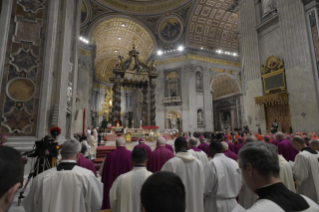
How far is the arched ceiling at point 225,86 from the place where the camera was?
2370 centimetres

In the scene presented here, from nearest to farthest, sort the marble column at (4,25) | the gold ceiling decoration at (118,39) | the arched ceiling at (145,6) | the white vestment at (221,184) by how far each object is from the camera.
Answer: the white vestment at (221,184) → the marble column at (4,25) → the arched ceiling at (145,6) → the gold ceiling decoration at (118,39)

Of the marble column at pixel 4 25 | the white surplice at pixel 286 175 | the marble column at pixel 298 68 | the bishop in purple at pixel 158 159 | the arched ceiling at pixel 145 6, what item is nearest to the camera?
the white surplice at pixel 286 175

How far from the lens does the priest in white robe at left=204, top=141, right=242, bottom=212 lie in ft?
7.53

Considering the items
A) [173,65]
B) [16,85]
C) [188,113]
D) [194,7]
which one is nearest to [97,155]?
[16,85]

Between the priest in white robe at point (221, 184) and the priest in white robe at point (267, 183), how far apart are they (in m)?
1.11

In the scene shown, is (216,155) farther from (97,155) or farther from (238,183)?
(97,155)

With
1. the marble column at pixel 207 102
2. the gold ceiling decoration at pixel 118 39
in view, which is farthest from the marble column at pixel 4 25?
the marble column at pixel 207 102

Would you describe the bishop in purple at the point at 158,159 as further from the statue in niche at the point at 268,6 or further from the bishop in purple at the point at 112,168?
the statue in niche at the point at 268,6

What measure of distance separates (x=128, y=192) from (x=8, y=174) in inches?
50.2

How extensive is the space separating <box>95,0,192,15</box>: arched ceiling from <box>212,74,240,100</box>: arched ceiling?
10.6m

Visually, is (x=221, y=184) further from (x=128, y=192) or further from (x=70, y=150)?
(x=70, y=150)

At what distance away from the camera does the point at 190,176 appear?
245 centimetres

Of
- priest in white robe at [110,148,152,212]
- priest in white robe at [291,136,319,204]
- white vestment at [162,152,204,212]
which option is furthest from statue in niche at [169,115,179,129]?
priest in white robe at [110,148,152,212]

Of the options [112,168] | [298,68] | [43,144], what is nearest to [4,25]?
[43,144]
